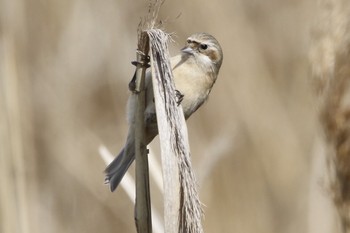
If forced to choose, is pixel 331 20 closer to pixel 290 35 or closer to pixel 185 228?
pixel 185 228

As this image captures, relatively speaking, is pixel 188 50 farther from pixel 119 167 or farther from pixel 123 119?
pixel 123 119

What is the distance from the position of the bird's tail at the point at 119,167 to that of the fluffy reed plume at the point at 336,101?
0.52 meters

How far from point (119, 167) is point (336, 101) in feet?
2.05

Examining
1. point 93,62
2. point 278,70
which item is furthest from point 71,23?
point 278,70

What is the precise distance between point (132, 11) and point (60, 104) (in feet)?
1.45

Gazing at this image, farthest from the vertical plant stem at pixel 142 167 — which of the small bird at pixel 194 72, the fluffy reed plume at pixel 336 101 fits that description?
the small bird at pixel 194 72

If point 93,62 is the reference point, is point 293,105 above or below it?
below

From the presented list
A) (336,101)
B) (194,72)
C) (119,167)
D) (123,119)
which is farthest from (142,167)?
(123,119)

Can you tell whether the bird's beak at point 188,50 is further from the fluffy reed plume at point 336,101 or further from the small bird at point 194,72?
the fluffy reed plume at point 336,101

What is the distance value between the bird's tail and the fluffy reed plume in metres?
0.52

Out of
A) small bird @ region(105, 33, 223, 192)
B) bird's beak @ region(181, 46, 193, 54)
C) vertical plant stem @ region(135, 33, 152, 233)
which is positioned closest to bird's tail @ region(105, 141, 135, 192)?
small bird @ region(105, 33, 223, 192)

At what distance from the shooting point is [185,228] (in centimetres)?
106

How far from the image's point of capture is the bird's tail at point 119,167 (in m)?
1.71

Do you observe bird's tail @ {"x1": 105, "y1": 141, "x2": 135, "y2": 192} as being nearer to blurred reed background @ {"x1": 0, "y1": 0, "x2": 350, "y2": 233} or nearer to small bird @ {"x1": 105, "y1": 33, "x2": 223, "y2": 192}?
small bird @ {"x1": 105, "y1": 33, "x2": 223, "y2": 192}
